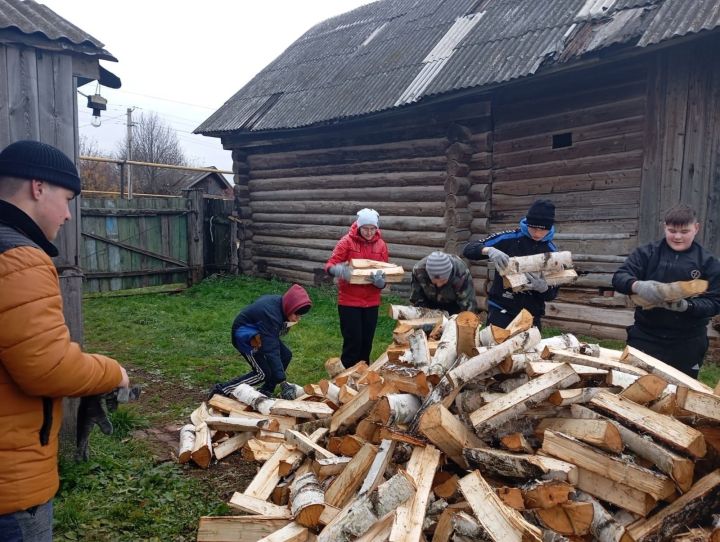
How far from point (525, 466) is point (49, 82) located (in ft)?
13.1

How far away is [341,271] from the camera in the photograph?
512 centimetres

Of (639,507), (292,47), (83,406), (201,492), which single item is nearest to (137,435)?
(201,492)

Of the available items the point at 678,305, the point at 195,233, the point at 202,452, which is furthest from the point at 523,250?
the point at 195,233

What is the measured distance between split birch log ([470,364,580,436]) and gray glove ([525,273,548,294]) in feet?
4.31

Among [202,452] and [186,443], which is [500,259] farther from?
[186,443]

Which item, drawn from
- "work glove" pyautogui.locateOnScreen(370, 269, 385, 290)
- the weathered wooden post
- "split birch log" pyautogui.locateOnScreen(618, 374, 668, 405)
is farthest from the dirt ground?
the weathered wooden post

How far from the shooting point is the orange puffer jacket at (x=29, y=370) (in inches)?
64.4

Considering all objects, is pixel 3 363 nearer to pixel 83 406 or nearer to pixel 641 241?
pixel 83 406

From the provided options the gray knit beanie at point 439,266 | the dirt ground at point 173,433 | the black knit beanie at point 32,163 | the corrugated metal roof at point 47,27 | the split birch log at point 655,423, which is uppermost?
the corrugated metal roof at point 47,27

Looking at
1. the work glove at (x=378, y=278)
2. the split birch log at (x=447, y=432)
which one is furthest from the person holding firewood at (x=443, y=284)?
the split birch log at (x=447, y=432)

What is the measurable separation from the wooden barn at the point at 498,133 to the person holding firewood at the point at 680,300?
9.83ft

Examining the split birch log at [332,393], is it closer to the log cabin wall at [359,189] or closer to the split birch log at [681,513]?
the split birch log at [681,513]

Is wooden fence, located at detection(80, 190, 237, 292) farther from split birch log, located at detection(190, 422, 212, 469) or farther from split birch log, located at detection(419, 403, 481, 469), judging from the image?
split birch log, located at detection(419, 403, 481, 469)

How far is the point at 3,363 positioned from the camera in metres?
1.65
